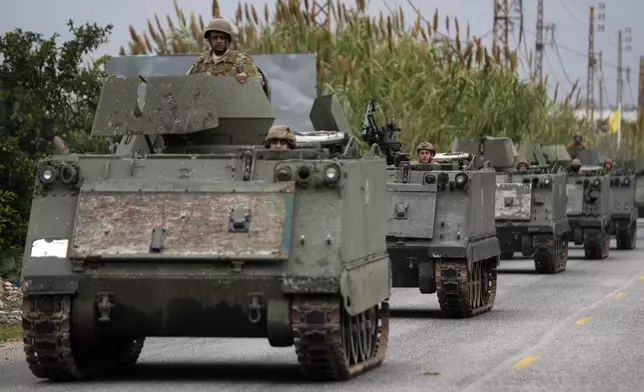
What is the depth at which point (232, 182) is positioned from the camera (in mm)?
14062

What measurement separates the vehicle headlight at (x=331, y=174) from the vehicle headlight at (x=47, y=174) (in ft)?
7.16

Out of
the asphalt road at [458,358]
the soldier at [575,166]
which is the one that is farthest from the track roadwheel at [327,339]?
the soldier at [575,166]

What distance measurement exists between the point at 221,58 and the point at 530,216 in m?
16.4

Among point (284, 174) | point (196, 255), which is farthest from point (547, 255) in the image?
point (196, 255)

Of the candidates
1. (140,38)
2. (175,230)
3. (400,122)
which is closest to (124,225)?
(175,230)

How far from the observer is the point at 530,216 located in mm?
31844

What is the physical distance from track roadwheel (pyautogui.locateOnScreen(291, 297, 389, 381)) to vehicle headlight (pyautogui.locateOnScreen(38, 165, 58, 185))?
2.28 m

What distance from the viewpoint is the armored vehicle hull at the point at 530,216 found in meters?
31.8

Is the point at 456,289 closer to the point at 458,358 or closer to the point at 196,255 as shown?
the point at 458,358

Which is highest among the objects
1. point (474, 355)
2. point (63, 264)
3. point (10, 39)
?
point (10, 39)

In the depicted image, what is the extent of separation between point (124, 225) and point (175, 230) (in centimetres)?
40

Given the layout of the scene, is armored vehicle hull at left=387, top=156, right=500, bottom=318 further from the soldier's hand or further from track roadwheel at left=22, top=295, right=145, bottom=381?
track roadwheel at left=22, top=295, right=145, bottom=381

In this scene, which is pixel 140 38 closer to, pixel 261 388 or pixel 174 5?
pixel 174 5

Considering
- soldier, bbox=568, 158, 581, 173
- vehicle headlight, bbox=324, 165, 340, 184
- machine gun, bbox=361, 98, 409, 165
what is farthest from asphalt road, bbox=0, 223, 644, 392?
soldier, bbox=568, 158, 581, 173
